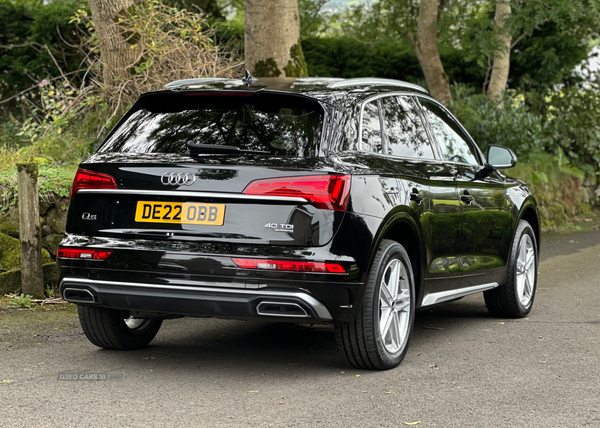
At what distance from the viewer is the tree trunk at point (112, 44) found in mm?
10141

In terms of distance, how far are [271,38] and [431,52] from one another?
20.0 feet

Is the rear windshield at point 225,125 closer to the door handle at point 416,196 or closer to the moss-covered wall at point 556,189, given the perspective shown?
the door handle at point 416,196

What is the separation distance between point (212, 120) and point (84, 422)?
1.91 meters

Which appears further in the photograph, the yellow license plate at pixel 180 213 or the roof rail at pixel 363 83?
the roof rail at pixel 363 83

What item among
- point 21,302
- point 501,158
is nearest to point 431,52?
point 501,158

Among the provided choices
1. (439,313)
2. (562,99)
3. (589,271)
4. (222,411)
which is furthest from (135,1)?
(562,99)

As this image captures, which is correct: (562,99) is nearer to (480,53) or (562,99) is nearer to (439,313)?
(480,53)

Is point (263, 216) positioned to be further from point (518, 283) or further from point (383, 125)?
point (518, 283)

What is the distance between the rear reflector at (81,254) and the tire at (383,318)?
1.40m

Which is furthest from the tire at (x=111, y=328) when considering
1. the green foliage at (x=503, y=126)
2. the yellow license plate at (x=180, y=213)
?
the green foliage at (x=503, y=126)

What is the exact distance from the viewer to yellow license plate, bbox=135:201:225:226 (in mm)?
4734

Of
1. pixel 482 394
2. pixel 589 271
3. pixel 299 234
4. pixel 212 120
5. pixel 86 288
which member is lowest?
pixel 589 271

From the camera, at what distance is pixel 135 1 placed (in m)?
10.6

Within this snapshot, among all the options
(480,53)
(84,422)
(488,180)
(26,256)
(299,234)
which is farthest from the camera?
(480,53)
